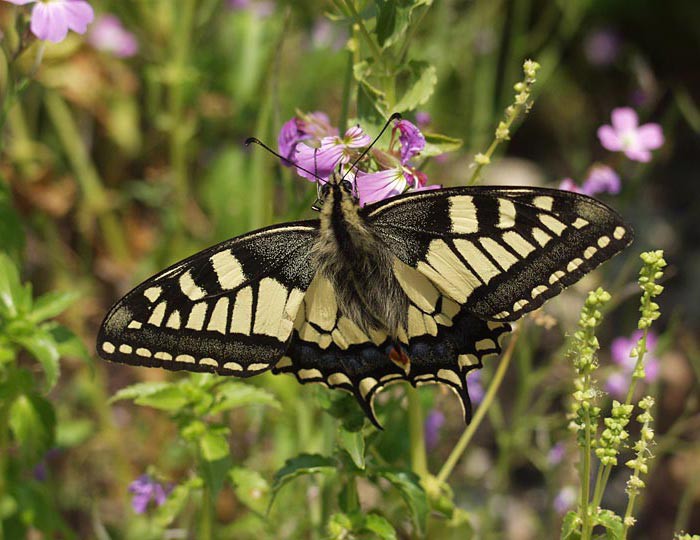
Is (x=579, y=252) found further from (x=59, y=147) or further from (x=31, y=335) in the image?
(x=59, y=147)

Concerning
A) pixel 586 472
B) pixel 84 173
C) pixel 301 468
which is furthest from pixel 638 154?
pixel 84 173

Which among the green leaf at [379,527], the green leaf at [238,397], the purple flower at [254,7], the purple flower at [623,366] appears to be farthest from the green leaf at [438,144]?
the purple flower at [254,7]

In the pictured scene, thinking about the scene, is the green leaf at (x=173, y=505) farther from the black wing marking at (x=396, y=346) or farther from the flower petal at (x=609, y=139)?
the flower petal at (x=609, y=139)

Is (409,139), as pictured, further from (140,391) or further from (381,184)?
(140,391)

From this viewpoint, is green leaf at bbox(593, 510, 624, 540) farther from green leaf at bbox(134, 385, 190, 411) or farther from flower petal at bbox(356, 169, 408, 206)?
green leaf at bbox(134, 385, 190, 411)

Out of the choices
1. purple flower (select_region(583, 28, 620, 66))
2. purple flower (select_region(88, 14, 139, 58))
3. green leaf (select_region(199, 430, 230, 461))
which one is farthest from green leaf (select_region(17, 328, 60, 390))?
purple flower (select_region(583, 28, 620, 66))

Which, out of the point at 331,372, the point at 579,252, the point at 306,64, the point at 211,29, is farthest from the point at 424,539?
the point at 211,29
